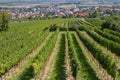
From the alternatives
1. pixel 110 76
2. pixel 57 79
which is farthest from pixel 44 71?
pixel 110 76

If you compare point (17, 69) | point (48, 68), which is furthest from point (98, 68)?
point (17, 69)

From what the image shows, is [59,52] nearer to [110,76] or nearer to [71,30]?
[110,76]

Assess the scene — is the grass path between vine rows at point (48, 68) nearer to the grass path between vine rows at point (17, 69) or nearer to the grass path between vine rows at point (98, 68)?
the grass path between vine rows at point (17, 69)

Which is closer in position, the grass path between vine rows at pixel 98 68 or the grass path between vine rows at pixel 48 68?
the grass path between vine rows at pixel 98 68

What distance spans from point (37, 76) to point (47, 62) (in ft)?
34.7

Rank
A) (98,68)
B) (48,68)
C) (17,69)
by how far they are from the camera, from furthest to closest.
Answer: (17,69)
(48,68)
(98,68)

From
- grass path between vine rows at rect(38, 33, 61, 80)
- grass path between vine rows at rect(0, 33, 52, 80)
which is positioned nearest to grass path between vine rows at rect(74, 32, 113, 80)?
grass path between vine rows at rect(38, 33, 61, 80)

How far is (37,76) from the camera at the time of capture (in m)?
38.3

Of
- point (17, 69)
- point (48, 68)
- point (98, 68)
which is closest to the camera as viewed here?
point (98, 68)

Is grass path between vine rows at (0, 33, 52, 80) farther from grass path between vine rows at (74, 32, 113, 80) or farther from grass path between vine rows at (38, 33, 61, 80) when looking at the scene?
grass path between vine rows at (74, 32, 113, 80)

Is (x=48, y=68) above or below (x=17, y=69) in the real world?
above

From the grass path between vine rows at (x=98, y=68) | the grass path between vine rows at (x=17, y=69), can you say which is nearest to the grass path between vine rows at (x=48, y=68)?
the grass path between vine rows at (x=17, y=69)

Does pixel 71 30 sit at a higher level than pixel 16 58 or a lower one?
lower

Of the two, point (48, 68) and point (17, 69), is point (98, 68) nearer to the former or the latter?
point (48, 68)
